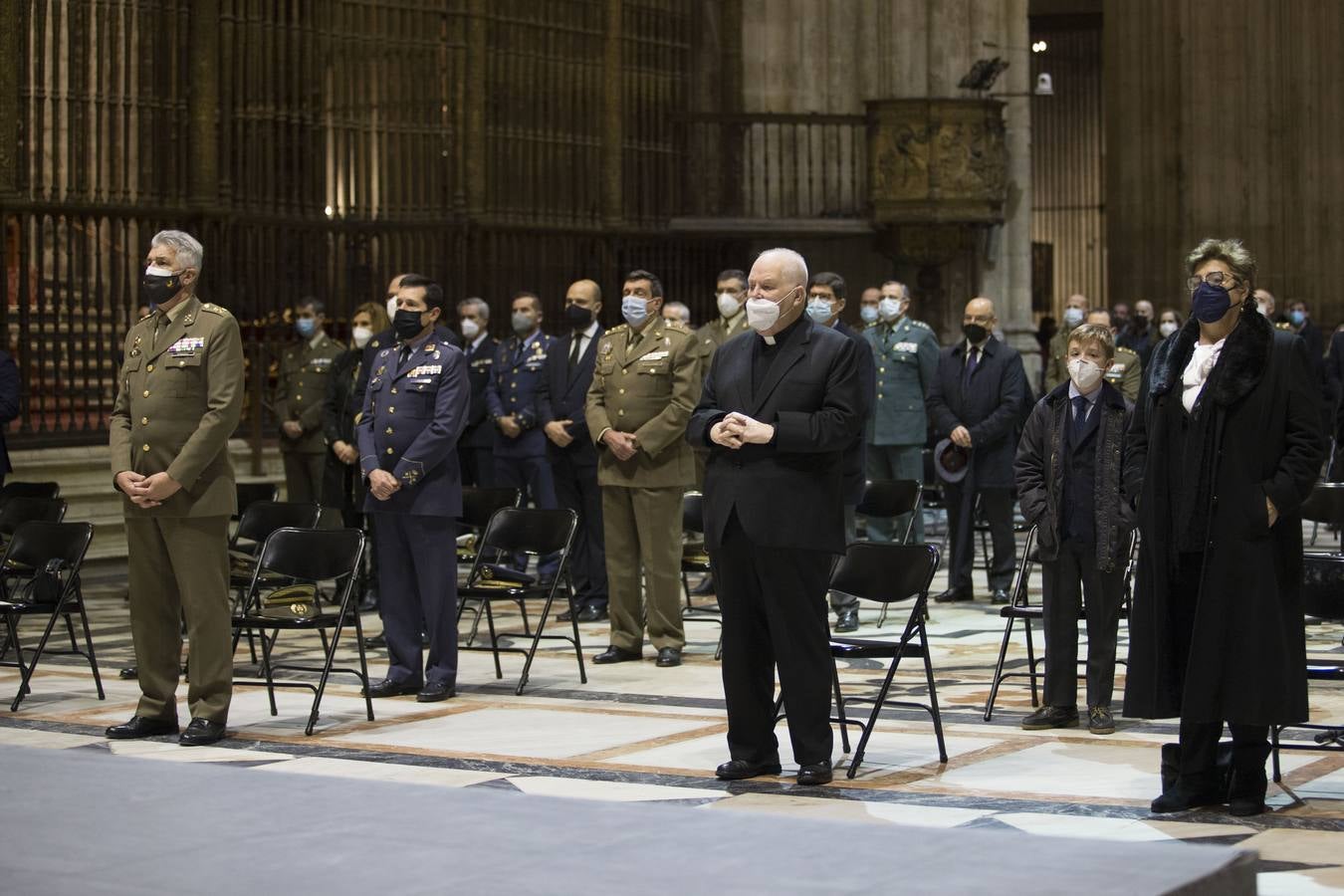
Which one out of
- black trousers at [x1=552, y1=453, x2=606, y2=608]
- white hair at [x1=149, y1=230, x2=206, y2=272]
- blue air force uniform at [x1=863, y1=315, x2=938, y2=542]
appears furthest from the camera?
blue air force uniform at [x1=863, y1=315, x2=938, y2=542]

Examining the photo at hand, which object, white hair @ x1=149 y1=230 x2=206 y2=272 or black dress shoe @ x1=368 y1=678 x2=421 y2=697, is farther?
black dress shoe @ x1=368 y1=678 x2=421 y2=697

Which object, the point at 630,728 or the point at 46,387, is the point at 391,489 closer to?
the point at 630,728

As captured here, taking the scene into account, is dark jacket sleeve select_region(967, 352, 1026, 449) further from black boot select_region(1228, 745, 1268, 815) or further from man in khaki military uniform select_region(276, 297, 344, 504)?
black boot select_region(1228, 745, 1268, 815)

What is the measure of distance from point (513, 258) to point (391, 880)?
12951 mm

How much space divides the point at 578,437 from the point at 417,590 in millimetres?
2245

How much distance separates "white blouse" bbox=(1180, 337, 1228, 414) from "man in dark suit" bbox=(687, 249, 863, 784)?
1017 millimetres

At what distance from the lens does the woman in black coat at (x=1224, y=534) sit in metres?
5.75

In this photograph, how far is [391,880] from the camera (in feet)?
11.6

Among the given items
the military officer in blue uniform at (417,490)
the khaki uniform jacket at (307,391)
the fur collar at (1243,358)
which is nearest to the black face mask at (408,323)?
the military officer in blue uniform at (417,490)

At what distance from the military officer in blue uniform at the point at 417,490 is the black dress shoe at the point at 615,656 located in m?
1.04

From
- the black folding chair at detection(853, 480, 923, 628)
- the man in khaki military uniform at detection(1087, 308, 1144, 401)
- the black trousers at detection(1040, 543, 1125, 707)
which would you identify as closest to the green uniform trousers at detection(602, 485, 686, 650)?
the black folding chair at detection(853, 480, 923, 628)

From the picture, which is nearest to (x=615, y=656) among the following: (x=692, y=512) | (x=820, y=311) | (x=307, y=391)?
(x=692, y=512)

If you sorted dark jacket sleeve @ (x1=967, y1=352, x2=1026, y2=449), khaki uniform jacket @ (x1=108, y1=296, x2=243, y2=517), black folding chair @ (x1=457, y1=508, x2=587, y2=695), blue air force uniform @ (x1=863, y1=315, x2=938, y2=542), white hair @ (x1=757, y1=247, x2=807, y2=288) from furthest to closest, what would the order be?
blue air force uniform @ (x1=863, y1=315, x2=938, y2=542), dark jacket sleeve @ (x1=967, y1=352, x2=1026, y2=449), black folding chair @ (x1=457, y1=508, x2=587, y2=695), khaki uniform jacket @ (x1=108, y1=296, x2=243, y2=517), white hair @ (x1=757, y1=247, x2=807, y2=288)

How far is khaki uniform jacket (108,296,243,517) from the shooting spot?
7.24 m
